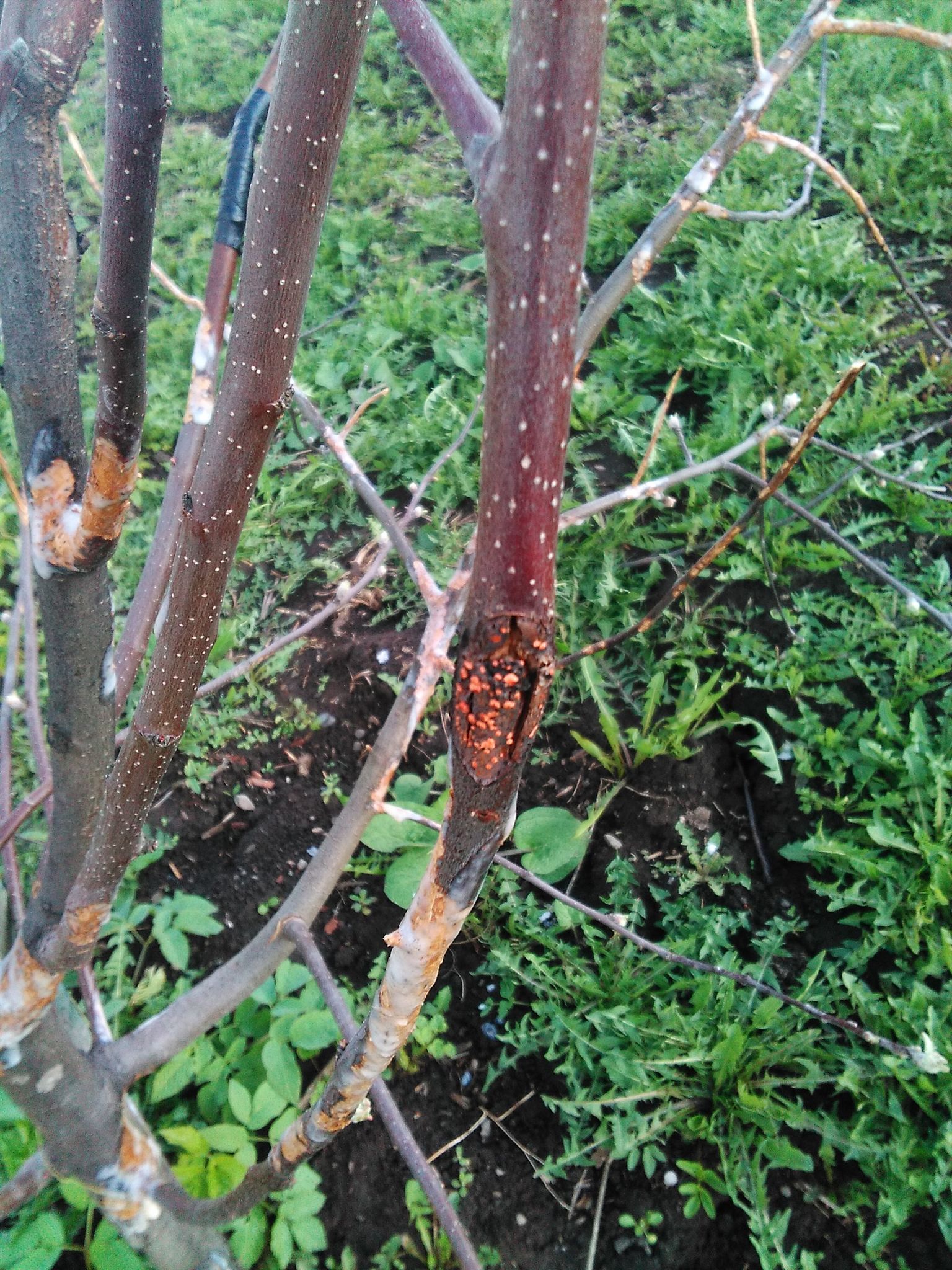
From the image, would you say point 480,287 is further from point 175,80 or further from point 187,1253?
point 187,1253

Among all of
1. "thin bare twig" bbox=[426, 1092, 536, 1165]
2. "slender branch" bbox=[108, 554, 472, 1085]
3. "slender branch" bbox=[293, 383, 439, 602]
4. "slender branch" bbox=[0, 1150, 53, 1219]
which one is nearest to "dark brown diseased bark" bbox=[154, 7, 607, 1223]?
"slender branch" bbox=[108, 554, 472, 1085]

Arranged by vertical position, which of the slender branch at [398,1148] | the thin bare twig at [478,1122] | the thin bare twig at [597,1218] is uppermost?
the slender branch at [398,1148]

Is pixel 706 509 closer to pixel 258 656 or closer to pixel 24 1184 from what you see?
pixel 258 656

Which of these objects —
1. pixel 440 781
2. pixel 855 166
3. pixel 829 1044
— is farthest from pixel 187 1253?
pixel 855 166

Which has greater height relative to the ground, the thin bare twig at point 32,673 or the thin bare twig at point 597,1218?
the thin bare twig at point 32,673

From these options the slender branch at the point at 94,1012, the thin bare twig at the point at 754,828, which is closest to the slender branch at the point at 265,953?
the slender branch at the point at 94,1012

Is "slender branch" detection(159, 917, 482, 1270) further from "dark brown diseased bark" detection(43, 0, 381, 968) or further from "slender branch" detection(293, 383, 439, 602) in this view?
"slender branch" detection(293, 383, 439, 602)

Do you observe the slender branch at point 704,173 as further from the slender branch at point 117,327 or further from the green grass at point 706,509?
the green grass at point 706,509

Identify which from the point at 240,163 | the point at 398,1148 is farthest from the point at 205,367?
the point at 398,1148
